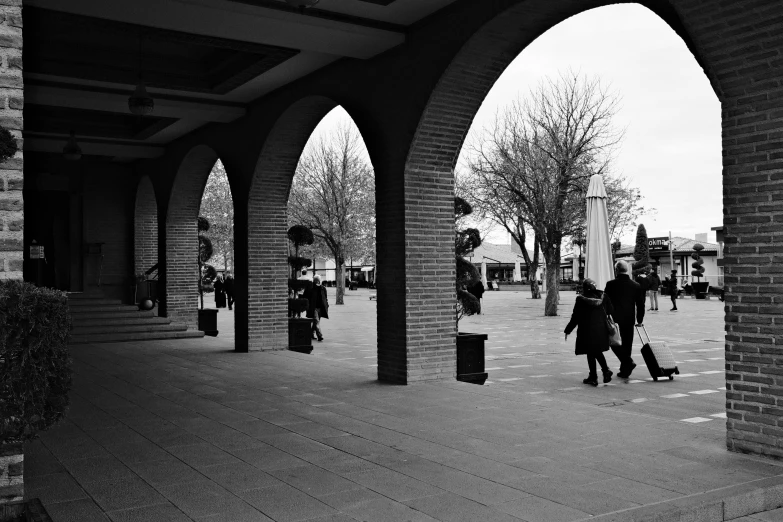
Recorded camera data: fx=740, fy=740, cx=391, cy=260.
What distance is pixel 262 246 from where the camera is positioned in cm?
1216

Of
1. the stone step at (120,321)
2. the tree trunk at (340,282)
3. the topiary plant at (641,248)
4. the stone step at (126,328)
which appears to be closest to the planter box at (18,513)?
the stone step at (126,328)

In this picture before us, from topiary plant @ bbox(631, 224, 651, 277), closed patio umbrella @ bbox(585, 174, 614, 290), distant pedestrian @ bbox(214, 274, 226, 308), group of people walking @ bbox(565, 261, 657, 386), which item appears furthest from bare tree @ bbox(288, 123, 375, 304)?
group of people walking @ bbox(565, 261, 657, 386)

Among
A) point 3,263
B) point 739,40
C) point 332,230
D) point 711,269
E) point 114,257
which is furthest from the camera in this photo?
point 711,269

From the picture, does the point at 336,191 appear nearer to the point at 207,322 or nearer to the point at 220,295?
the point at 220,295

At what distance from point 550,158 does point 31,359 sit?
69.7 ft

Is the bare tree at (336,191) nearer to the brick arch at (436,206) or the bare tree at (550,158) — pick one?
the bare tree at (550,158)

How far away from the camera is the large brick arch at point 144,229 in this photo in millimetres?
17859

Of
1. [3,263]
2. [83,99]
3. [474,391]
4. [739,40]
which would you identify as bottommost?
[474,391]

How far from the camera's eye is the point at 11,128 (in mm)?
3738

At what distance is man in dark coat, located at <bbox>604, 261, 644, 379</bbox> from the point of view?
9.49 meters

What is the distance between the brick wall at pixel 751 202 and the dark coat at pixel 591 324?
141 inches

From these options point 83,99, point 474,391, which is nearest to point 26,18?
point 83,99

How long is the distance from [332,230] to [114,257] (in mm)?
14216

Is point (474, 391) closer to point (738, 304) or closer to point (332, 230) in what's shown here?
point (738, 304)
